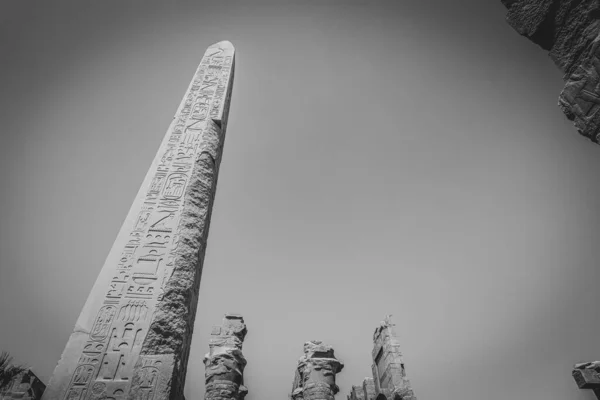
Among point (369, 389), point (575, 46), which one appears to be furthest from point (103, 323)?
point (369, 389)

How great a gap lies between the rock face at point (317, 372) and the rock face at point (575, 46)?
19.2 ft

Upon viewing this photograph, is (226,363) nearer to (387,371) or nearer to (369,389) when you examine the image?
(387,371)

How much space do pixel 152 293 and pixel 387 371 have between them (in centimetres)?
526

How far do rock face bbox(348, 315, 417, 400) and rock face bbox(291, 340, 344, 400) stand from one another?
92 cm

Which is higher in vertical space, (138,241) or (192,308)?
(138,241)

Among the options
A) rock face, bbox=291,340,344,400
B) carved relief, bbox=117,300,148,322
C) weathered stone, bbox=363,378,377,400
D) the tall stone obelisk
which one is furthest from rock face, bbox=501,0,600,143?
weathered stone, bbox=363,378,377,400

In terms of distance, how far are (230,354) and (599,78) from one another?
18.5 feet

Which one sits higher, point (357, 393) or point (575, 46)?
point (357, 393)

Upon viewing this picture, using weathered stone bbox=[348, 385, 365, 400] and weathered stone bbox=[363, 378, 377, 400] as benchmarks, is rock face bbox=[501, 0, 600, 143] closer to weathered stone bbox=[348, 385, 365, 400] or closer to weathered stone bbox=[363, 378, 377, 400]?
weathered stone bbox=[363, 378, 377, 400]

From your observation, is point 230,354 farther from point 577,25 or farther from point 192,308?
point 577,25

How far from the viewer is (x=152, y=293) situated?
11.2 feet

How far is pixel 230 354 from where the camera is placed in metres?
5.82

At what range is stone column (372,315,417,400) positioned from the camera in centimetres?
640

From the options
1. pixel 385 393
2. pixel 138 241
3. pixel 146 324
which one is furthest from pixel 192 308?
pixel 385 393
